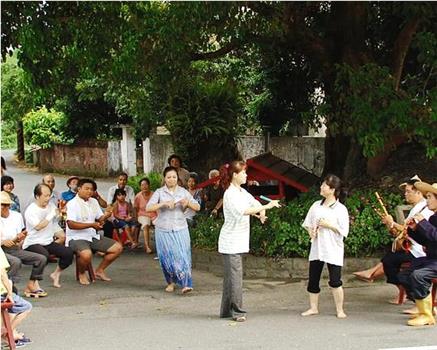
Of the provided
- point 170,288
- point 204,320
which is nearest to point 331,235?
point 204,320

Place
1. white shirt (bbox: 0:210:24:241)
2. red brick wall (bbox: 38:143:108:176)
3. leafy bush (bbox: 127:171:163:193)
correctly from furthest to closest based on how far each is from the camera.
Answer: red brick wall (bbox: 38:143:108:176)
leafy bush (bbox: 127:171:163:193)
white shirt (bbox: 0:210:24:241)

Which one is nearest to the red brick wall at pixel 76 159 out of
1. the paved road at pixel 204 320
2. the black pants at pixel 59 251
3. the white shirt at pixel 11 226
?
the paved road at pixel 204 320

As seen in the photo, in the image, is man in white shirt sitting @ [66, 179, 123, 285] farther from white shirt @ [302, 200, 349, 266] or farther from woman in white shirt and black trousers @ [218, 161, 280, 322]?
white shirt @ [302, 200, 349, 266]

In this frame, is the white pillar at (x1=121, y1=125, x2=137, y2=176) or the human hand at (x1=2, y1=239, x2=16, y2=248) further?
the white pillar at (x1=121, y1=125, x2=137, y2=176)

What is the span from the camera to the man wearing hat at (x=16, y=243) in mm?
7934

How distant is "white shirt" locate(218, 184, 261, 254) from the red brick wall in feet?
57.3

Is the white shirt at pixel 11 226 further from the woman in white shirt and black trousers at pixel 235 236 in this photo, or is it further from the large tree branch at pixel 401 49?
the large tree branch at pixel 401 49

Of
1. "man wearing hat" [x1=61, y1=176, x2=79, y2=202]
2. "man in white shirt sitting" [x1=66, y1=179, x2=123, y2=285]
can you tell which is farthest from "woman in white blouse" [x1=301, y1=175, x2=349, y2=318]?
"man wearing hat" [x1=61, y1=176, x2=79, y2=202]

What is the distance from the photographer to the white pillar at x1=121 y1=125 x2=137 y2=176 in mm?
23688

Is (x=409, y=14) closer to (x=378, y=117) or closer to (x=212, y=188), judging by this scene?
(x=378, y=117)

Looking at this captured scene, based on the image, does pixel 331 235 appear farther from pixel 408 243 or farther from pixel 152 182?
pixel 152 182

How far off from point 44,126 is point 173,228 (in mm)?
19845

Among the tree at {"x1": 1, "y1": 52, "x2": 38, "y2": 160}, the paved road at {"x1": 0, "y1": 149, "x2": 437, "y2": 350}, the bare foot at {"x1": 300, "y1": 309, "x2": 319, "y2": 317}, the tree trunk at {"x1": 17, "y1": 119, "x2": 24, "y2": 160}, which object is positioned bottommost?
the paved road at {"x1": 0, "y1": 149, "x2": 437, "y2": 350}

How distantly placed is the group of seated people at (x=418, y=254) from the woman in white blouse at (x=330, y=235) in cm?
57
